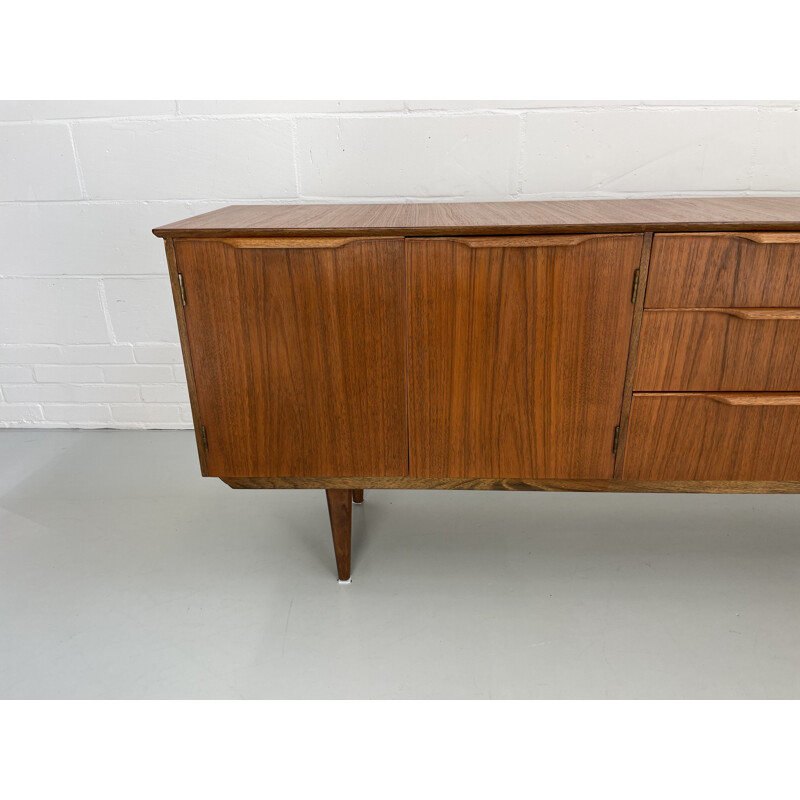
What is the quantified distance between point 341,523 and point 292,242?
2.07 feet

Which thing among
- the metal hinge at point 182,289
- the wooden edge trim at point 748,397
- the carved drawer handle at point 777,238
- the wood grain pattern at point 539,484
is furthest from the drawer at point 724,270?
the metal hinge at point 182,289

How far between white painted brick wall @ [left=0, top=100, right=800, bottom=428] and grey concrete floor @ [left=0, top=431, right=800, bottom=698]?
667 millimetres

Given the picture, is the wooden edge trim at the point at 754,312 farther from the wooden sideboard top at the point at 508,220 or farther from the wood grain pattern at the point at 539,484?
the wood grain pattern at the point at 539,484

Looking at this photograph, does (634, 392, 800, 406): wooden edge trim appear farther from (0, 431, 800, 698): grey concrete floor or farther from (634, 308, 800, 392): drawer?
(0, 431, 800, 698): grey concrete floor

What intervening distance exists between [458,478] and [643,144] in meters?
1.14

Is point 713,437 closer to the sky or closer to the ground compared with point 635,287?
closer to the ground

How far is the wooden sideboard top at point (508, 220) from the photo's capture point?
1.07m

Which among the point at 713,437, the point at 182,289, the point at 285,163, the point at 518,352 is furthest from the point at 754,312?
the point at 285,163

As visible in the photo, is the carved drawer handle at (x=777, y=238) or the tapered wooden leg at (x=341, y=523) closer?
the carved drawer handle at (x=777, y=238)

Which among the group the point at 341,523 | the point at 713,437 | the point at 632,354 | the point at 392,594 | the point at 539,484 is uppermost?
the point at 632,354

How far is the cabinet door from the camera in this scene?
3.62 feet

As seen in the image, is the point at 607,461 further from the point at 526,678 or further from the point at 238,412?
the point at 238,412

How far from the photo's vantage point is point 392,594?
4.55ft

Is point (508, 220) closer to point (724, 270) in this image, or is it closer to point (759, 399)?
point (724, 270)
